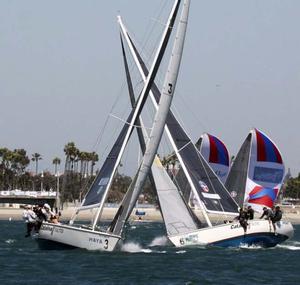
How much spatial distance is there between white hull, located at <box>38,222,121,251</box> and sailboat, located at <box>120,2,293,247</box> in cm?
486

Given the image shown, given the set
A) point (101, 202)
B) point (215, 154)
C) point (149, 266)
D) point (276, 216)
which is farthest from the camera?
point (215, 154)

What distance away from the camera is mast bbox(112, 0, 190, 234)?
35812mm

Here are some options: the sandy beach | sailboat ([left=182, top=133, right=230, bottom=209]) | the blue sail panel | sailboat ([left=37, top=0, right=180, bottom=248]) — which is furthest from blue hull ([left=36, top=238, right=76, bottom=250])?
the sandy beach

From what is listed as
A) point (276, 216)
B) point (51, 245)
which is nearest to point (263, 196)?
point (276, 216)

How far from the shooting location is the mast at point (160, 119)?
35.8 metres

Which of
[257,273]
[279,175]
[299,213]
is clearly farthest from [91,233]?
[299,213]

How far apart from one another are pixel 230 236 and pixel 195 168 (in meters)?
4.47

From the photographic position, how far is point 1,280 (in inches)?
1013

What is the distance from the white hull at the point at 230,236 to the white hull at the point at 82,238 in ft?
15.2

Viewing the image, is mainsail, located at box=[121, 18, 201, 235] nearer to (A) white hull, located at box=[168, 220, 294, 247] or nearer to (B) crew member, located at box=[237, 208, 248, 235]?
(A) white hull, located at box=[168, 220, 294, 247]

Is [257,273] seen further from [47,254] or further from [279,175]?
[279,175]

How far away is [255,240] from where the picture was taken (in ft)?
127

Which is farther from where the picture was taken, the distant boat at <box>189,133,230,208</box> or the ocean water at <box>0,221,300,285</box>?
the distant boat at <box>189,133,230,208</box>

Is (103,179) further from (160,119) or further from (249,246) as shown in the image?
(249,246)
